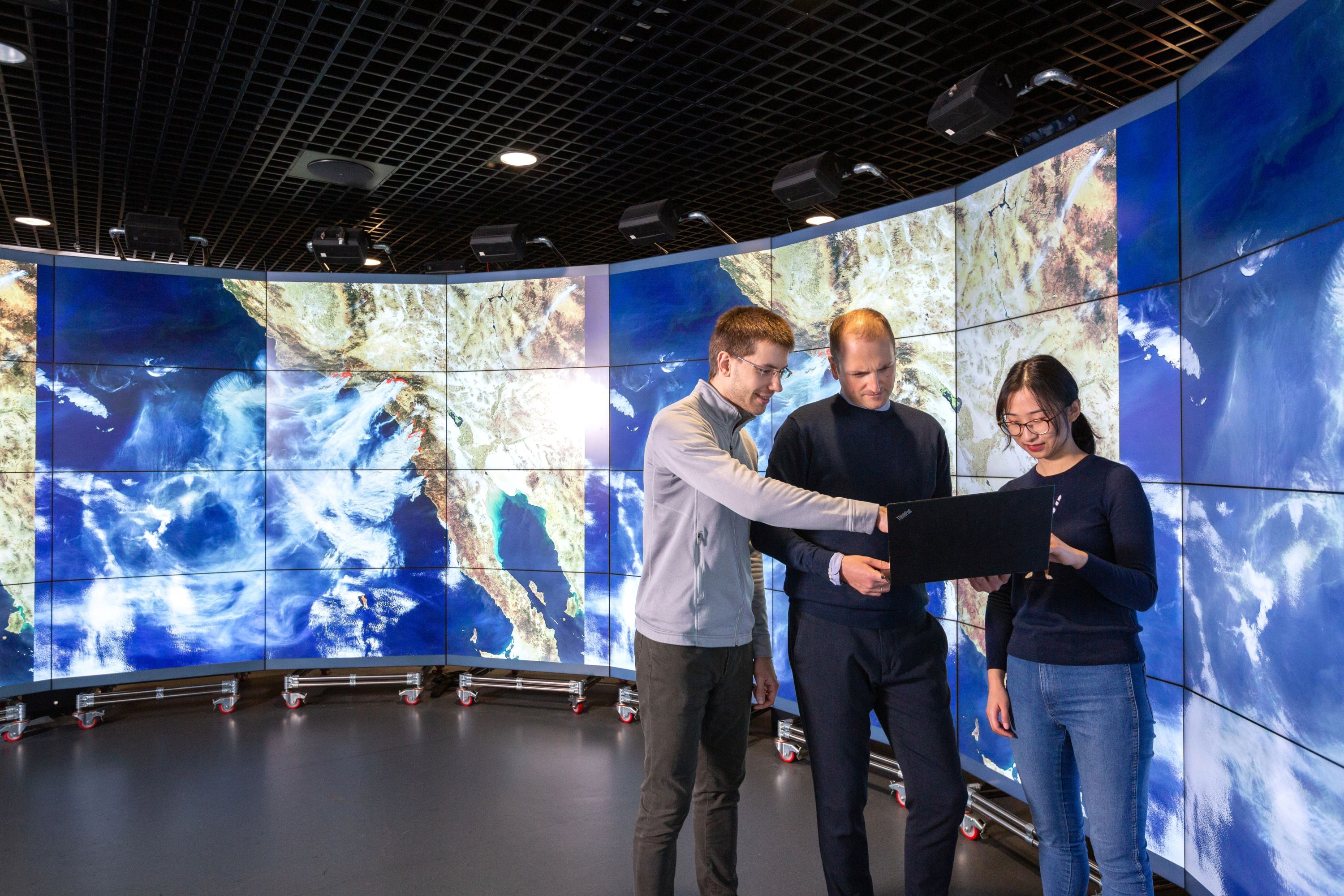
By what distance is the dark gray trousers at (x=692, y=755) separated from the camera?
2.02m

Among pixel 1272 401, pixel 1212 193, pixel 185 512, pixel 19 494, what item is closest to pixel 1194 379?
pixel 1272 401

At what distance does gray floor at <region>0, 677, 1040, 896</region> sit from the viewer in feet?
9.50

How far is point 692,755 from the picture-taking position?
2.04m

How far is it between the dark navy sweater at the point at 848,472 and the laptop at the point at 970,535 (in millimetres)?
313

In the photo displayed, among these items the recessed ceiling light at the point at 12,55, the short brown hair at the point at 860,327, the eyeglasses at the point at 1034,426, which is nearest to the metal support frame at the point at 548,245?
the recessed ceiling light at the point at 12,55

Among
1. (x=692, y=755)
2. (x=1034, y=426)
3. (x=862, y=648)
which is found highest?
(x=1034, y=426)

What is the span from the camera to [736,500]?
1.87 metres

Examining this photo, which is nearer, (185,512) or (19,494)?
(19,494)

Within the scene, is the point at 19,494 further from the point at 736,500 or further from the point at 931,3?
the point at 931,3

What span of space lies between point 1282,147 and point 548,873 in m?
3.28

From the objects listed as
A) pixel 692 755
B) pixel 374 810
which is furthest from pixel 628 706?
pixel 692 755

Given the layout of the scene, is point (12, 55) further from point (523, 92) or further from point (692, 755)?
point (692, 755)

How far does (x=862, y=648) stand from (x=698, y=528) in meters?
0.50

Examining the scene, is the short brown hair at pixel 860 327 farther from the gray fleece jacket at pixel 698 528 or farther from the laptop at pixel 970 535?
the laptop at pixel 970 535
